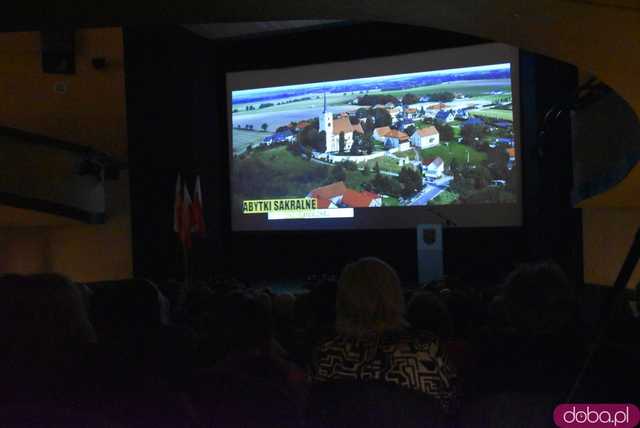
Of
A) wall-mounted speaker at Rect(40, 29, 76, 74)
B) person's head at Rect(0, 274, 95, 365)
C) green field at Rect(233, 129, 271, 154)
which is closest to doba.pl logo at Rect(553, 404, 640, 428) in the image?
person's head at Rect(0, 274, 95, 365)

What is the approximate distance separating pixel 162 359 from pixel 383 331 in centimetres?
63

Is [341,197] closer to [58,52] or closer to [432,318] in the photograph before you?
[58,52]

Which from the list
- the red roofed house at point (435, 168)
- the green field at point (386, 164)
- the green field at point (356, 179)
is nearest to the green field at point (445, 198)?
the red roofed house at point (435, 168)

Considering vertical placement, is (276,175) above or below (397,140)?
below

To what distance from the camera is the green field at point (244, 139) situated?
8336 millimetres

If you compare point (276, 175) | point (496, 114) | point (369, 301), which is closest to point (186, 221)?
point (276, 175)

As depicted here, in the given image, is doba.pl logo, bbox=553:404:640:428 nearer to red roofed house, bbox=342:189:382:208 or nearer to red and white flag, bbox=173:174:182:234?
red and white flag, bbox=173:174:182:234

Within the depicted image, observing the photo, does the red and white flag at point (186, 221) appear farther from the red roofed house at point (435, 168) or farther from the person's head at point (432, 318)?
the person's head at point (432, 318)

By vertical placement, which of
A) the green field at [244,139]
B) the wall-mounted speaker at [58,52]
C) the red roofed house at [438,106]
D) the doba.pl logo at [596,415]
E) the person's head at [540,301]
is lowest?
the doba.pl logo at [596,415]

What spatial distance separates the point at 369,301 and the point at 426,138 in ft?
18.9

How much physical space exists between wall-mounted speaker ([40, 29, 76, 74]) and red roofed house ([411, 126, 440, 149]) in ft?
13.5

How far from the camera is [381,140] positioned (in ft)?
25.0

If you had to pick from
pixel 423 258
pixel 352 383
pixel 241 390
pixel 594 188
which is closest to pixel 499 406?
pixel 352 383

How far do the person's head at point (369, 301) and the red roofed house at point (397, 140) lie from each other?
570cm
